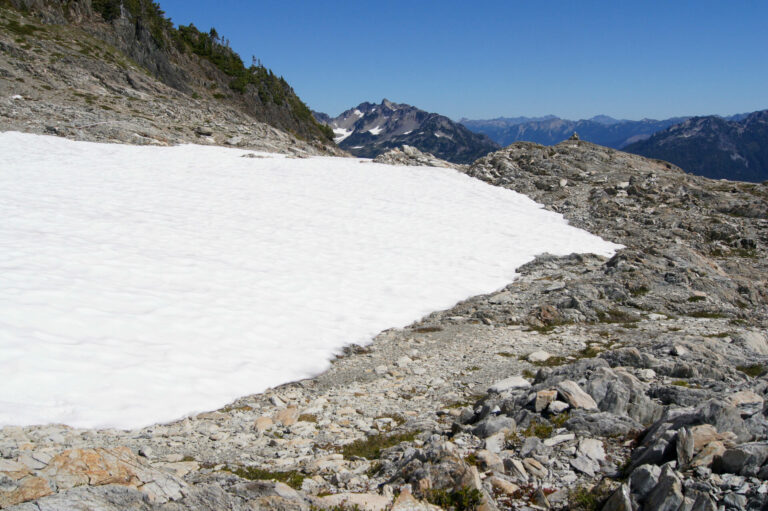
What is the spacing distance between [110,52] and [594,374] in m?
78.8

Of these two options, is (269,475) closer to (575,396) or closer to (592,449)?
(592,449)

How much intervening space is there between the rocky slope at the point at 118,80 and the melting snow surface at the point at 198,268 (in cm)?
724

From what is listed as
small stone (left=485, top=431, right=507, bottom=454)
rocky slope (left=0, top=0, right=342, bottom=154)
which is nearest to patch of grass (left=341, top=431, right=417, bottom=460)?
small stone (left=485, top=431, right=507, bottom=454)

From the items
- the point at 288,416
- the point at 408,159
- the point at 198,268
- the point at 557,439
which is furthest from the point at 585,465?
the point at 408,159

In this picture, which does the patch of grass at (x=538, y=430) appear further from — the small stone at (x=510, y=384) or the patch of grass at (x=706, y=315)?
the patch of grass at (x=706, y=315)

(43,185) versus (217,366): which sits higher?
(43,185)

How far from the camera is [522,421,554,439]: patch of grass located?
675cm

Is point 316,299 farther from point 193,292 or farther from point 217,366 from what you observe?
point 217,366

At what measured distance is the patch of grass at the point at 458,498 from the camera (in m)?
5.22

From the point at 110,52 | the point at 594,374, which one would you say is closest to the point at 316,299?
the point at 594,374

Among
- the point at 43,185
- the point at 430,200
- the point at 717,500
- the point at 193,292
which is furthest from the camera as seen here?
the point at 430,200

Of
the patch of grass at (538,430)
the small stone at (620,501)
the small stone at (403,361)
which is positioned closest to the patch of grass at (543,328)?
the small stone at (403,361)

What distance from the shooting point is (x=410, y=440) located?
7.47m

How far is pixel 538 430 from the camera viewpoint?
6.89 m
